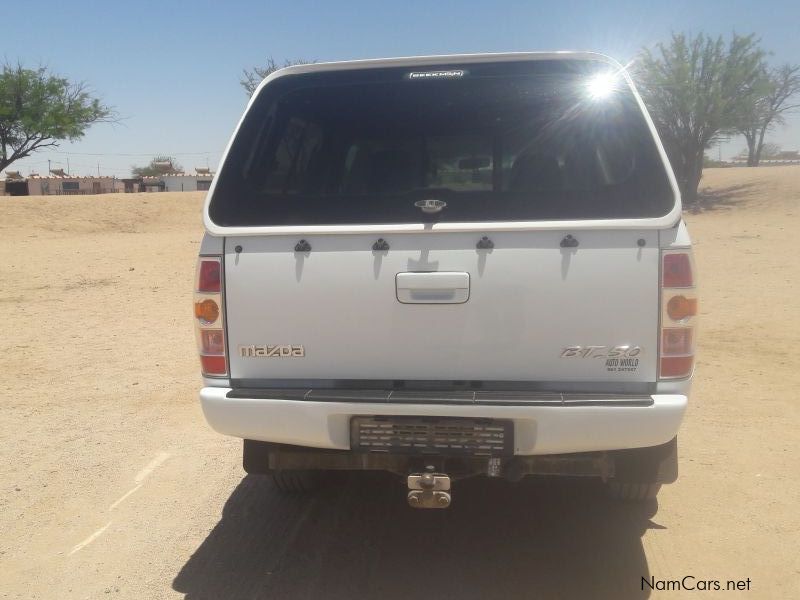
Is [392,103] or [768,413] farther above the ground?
[392,103]

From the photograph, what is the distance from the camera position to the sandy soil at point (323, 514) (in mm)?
3502

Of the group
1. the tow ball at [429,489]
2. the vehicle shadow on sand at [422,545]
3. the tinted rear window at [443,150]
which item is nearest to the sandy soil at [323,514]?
the vehicle shadow on sand at [422,545]

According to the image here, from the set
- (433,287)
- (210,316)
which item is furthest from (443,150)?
(210,316)

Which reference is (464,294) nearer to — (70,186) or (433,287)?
(433,287)

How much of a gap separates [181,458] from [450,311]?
272 cm

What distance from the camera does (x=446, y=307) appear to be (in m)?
3.05

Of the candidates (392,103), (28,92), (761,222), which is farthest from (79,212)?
(392,103)

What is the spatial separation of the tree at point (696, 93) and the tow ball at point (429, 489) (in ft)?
91.7

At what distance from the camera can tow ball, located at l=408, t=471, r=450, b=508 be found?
3148 mm

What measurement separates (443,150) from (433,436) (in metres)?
1.38

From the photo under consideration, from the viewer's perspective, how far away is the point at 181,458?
198 inches

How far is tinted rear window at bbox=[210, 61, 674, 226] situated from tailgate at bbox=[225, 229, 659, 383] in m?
0.14

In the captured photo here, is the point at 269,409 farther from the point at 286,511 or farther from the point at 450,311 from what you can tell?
the point at 286,511

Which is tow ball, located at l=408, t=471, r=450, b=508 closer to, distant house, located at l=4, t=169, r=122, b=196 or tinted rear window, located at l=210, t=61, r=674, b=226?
tinted rear window, located at l=210, t=61, r=674, b=226
